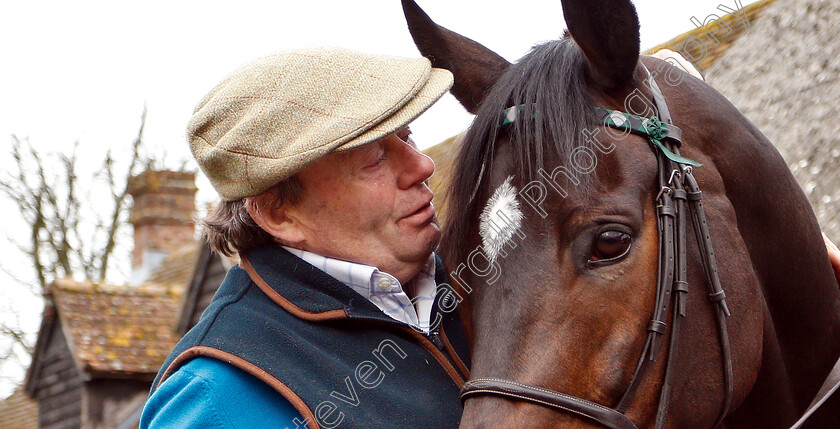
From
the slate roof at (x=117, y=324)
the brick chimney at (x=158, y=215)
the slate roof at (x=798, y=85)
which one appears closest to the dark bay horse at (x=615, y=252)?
the slate roof at (x=798, y=85)

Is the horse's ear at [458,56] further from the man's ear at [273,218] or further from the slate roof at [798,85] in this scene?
the slate roof at [798,85]

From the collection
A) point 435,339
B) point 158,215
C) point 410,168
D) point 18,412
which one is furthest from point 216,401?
point 18,412

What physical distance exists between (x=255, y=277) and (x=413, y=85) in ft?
2.28

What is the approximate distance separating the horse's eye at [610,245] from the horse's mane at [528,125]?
131 millimetres

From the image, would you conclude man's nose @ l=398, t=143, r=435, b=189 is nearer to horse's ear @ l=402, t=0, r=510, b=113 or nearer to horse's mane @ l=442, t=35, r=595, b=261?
horse's mane @ l=442, t=35, r=595, b=261

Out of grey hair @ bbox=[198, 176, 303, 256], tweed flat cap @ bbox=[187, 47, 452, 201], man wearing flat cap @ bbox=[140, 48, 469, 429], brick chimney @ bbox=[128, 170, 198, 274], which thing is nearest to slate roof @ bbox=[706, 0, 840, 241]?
man wearing flat cap @ bbox=[140, 48, 469, 429]

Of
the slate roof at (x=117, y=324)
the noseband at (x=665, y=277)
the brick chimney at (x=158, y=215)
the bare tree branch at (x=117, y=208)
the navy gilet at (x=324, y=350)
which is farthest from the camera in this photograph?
the bare tree branch at (x=117, y=208)

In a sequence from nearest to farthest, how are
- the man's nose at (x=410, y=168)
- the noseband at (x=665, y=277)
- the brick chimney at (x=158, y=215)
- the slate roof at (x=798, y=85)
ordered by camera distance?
the noseband at (x=665, y=277), the man's nose at (x=410, y=168), the slate roof at (x=798, y=85), the brick chimney at (x=158, y=215)

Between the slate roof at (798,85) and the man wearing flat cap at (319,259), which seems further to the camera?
the slate roof at (798,85)

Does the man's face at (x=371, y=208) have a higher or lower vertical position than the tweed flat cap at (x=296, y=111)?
lower

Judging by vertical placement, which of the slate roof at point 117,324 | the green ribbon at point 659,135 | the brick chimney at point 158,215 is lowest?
the slate roof at point 117,324

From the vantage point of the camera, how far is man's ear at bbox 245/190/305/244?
2285mm

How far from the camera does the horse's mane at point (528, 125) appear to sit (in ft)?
6.37

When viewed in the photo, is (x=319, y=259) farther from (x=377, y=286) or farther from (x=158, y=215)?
(x=158, y=215)
